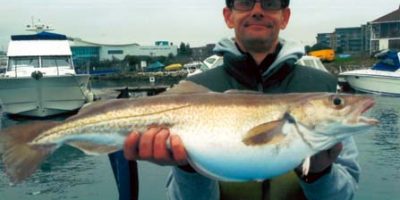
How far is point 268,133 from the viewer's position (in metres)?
2.86

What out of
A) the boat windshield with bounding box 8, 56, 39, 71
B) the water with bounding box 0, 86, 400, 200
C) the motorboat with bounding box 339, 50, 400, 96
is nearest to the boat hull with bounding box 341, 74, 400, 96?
the motorboat with bounding box 339, 50, 400, 96

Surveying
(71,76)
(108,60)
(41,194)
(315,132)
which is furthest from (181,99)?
(108,60)

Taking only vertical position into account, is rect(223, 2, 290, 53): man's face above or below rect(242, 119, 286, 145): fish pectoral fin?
above

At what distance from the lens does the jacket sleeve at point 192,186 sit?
11.1 feet

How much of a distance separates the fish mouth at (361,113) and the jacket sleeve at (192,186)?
100 cm

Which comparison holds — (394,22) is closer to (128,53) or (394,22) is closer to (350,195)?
(128,53)

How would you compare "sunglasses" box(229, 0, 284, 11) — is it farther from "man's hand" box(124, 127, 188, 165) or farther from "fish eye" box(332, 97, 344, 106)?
"man's hand" box(124, 127, 188, 165)

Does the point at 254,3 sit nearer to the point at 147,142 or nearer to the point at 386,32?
the point at 147,142

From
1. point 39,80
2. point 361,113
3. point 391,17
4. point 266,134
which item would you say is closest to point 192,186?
point 266,134

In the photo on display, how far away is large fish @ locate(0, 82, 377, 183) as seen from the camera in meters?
2.87

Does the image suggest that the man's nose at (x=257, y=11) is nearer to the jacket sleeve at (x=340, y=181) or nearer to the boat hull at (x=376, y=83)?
the jacket sleeve at (x=340, y=181)

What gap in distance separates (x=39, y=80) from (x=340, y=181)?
1202 inches

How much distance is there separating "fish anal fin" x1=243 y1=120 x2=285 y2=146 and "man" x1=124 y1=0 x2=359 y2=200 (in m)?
0.50

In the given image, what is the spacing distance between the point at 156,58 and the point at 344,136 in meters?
120
